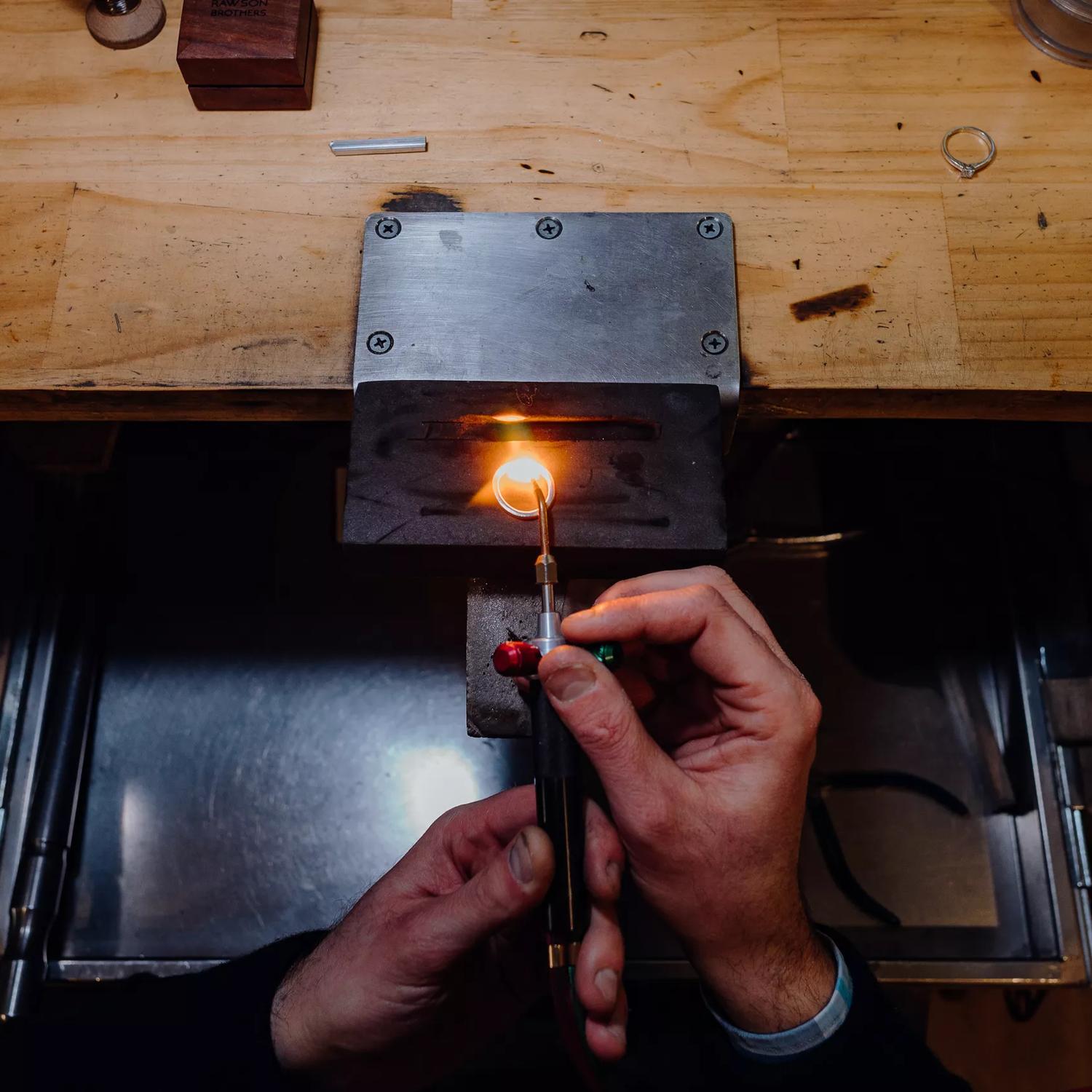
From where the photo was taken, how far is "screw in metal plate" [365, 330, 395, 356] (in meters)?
0.64

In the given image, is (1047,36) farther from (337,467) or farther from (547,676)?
(337,467)

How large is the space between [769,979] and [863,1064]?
0.11 metres

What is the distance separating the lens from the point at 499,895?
0.63 m

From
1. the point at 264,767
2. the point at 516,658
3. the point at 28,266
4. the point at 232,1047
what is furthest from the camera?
the point at 264,767

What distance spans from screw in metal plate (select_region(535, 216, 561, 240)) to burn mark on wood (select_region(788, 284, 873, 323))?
193 mm

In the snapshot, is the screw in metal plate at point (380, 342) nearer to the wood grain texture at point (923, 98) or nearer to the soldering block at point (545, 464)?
the soldering block at point (545, 464)

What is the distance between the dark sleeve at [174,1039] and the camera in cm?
77

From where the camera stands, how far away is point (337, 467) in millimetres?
1416

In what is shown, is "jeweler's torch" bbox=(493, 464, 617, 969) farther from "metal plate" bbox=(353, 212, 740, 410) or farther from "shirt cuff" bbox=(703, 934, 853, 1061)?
"shirt cuff" bbox=(703, 934, 853, 1061)

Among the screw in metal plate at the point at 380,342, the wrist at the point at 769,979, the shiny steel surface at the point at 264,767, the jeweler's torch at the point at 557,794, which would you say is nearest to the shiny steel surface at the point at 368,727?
the shiny steel surface at the point at 264,767

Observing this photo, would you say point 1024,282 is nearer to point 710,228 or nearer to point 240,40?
point 710,228

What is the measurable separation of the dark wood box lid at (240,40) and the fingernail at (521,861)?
639 mm

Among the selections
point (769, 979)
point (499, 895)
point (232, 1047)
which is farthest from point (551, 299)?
point (232, 1047)

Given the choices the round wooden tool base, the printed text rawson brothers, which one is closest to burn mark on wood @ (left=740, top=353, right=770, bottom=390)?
the printed text rawson brothers
